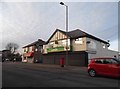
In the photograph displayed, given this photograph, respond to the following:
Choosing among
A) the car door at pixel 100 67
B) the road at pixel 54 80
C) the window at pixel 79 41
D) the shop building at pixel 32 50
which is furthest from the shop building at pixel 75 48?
the car door at pixel 100 67

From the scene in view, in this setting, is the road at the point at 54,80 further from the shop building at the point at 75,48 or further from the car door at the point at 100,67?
the shop building at the point at 75,48

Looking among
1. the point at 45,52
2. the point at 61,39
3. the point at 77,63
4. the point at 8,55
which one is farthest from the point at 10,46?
the point at 77,63

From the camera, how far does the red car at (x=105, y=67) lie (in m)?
15.2

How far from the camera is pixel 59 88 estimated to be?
409 inches

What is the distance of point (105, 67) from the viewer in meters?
15.9

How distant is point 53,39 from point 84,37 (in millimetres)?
10525

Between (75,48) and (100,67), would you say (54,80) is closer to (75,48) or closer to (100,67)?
(100,67)

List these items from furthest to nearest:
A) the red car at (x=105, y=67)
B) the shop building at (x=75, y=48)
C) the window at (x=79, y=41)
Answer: the window at (x=79, y=41) → the shop building at (x=75, y=48) → the red car at (x=105, y=67)

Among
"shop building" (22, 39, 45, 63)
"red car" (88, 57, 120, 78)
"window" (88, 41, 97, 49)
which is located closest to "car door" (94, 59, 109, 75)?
"red car" (88, 57, 120, 78)

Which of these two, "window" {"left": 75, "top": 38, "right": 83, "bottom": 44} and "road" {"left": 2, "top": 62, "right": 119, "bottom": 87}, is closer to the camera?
"road" {"left": 2, "top": 62, "right": 119, "bottom": 87}

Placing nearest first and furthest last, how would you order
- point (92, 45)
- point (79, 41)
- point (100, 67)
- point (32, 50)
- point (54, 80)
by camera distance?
point (54, 80), point (100, 67), point (79, 41), point (92, 45), point (32, 50)

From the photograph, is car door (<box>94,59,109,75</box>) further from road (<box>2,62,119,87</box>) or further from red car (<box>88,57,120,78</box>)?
road (<box>2,62,119,87</box>)

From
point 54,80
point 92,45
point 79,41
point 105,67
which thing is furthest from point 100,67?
point 92,45

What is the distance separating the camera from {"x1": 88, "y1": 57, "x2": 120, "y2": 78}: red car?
15.2m
